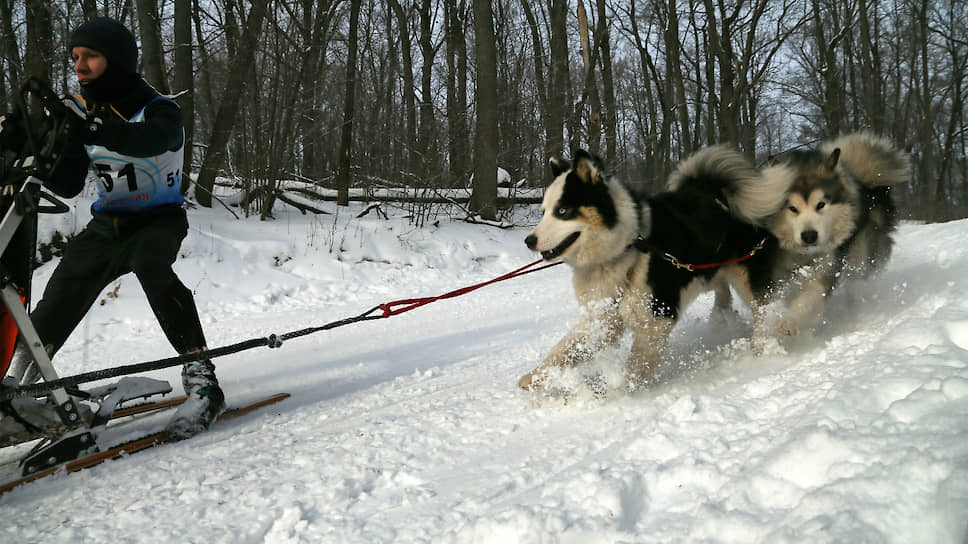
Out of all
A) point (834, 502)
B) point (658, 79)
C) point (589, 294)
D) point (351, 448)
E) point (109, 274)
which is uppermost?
point (658, 79)

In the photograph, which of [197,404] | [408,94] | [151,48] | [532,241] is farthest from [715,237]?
[408,94]

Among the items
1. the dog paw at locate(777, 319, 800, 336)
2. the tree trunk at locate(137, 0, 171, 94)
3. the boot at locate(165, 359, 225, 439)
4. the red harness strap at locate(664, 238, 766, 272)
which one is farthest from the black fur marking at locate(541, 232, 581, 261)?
the tree trunk at locate(137, 0, 171, 94)

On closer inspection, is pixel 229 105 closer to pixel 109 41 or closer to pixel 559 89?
pixel 109 41

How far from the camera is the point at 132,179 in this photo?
267cm

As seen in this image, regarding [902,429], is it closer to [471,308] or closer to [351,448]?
[351,448]

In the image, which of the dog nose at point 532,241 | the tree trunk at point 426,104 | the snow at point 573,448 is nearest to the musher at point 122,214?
the snow at point 573,448

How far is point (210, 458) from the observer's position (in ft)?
7.83

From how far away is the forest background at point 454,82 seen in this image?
31.1ft

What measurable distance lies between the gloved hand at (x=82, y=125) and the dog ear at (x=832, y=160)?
4121mm

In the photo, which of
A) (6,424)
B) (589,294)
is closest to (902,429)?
(589,294)

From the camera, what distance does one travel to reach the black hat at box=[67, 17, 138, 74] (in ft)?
8.34

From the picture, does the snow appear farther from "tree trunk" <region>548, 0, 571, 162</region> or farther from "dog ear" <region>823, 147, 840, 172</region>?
"tree trunk" <region>548, 0, 571, 162</region>

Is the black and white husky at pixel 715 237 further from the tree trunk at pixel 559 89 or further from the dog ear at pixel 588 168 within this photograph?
the tree trunk at pixel 559 89

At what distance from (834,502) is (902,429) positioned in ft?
1.43
